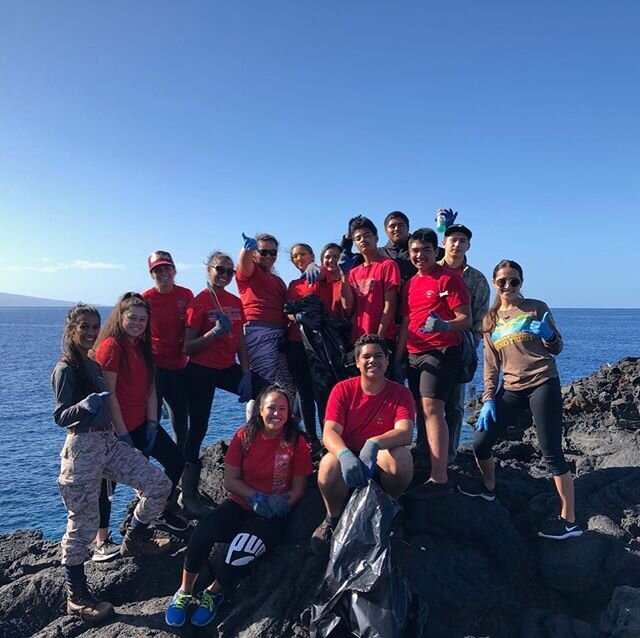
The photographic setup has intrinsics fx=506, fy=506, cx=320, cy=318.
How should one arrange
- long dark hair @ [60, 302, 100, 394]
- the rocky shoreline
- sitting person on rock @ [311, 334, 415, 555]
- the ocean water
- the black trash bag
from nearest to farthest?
A: the black trash bag → the rocky shoreline → sitting person on rock @ [311, 334, 415, 555] → long dark hair @ [60, 302, 100, 394] → the ocean water

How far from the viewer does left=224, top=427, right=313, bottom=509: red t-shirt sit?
5680 mm

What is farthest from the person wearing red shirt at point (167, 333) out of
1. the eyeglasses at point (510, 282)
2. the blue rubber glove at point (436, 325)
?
the eyeglasses at point (510, 282)

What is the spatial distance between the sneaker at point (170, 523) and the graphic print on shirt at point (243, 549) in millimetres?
1530

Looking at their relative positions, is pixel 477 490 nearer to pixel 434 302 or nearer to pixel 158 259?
pixel 434 302

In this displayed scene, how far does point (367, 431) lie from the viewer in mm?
5535

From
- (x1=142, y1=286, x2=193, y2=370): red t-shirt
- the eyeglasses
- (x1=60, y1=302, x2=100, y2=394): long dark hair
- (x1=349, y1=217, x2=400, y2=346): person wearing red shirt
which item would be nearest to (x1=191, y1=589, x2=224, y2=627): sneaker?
(x1=60, y1=302, x2=100, y2=394): long dark hair

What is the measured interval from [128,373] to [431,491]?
12.9 feet

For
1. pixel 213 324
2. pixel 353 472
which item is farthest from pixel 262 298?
pixel 353 472

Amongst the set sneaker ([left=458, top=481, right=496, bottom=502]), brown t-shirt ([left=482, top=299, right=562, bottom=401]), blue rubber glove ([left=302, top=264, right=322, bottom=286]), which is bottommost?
sneaker ([left=458, top=481, right=496, bottom=502])

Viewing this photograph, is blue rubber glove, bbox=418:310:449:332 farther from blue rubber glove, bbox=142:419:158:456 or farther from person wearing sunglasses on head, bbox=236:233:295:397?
blue rubber glove, bbox=142:419:158:456

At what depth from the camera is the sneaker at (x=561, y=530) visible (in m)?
5.93

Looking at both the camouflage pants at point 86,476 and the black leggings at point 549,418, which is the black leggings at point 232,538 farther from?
the black leggings at point 549,418

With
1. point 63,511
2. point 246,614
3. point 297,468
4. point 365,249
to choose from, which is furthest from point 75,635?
point 63,511

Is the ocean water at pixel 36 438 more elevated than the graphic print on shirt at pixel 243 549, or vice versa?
the graphic print on shirt at pixel 243 549
